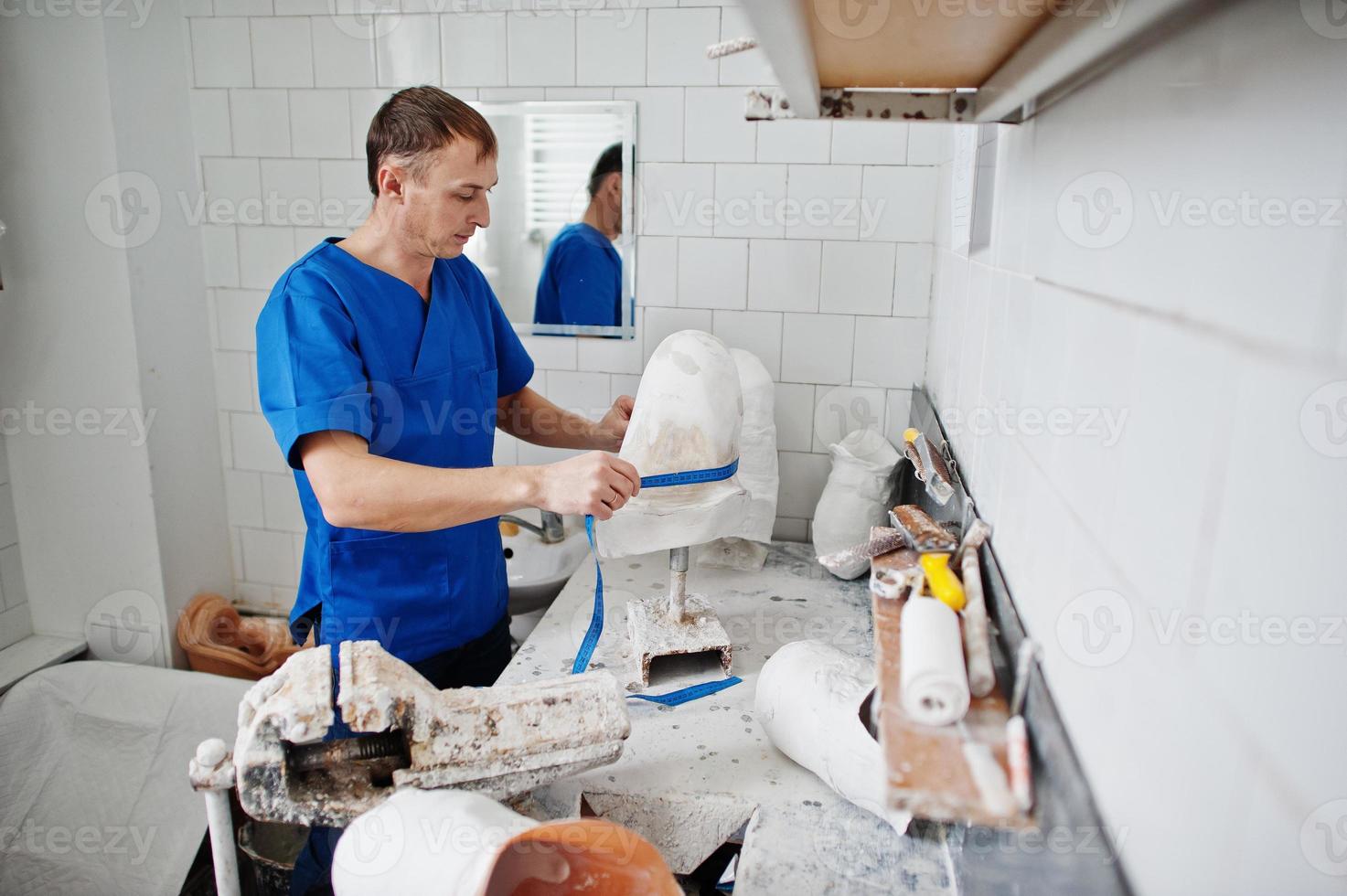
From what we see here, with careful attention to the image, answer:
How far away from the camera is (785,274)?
2.50 meters

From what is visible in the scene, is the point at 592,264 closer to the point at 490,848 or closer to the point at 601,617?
the point at 601,617

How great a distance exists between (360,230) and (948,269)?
4.21 feet

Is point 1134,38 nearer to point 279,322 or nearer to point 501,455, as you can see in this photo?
point 279,322

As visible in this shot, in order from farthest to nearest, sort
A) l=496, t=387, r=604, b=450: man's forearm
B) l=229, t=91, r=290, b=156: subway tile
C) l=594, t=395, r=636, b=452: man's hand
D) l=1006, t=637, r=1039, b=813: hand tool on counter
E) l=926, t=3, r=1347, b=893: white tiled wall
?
1. l=229, t=91, r=290, b=156: subway tile
2. l=496, t=387, r=604, b=450: man's forearm
3. l=594, t=395, r=636, b=452: man's hand
4. l=1006, t=637, r=1039, b=813: hand tool on counter
5. l=926, t=3, r=1347, b=893: white tiled wall

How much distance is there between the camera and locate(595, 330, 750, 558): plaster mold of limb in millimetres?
1620

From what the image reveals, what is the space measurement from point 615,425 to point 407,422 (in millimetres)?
514

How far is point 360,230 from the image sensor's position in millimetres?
1751

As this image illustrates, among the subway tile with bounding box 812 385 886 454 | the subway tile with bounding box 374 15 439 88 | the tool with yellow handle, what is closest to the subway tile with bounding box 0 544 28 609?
the subway tile with bounding box 374 15 439 88

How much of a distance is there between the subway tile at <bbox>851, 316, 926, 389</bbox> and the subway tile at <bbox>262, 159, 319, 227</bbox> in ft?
5.73

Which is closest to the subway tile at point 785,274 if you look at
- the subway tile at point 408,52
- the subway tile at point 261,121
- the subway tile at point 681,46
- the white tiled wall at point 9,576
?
the subway tile at point 681,46

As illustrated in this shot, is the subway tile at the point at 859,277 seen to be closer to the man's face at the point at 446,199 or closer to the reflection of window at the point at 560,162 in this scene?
the reflection of window at the point at 560,162

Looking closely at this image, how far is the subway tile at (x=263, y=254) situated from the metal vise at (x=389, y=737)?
6.52ft

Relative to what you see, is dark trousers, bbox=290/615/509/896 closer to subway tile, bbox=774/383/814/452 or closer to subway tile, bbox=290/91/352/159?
subway tile, bbox=774/383/814/452

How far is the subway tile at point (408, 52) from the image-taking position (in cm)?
256
